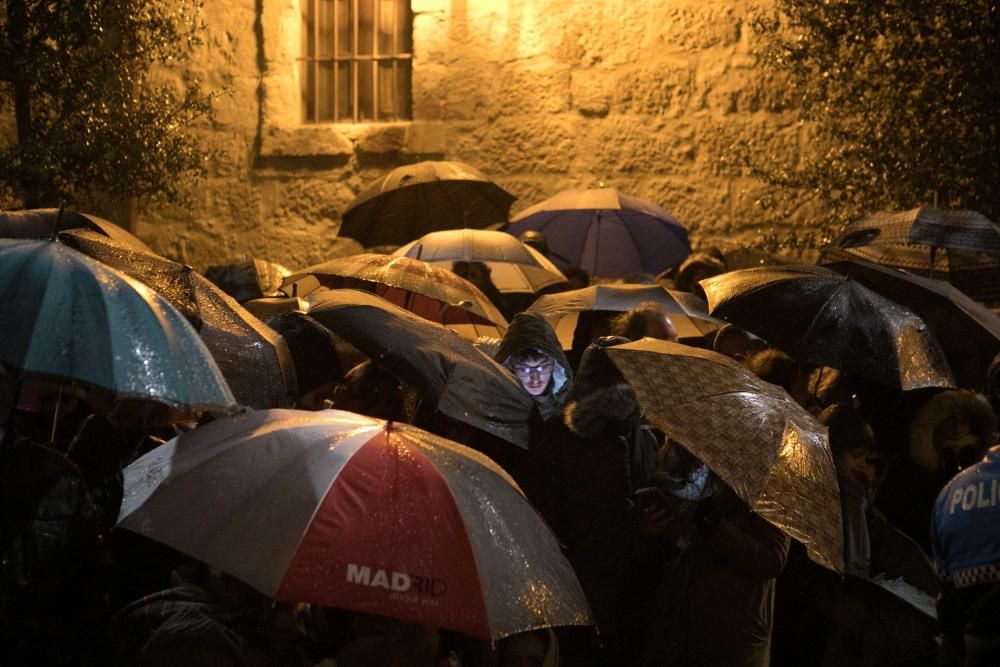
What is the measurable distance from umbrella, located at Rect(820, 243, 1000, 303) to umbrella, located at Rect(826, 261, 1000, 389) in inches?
54.0

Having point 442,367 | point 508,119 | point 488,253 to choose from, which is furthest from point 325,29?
point 442,367

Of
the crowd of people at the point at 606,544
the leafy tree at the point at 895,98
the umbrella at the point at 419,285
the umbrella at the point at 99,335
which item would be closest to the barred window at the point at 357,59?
the leafy tree at the point at 895,98

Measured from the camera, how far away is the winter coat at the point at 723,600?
4.82 m

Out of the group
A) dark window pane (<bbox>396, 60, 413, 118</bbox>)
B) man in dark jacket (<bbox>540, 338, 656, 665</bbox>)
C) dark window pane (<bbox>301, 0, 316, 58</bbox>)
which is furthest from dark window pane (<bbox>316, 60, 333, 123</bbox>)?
man in dark jacket (<bbox>540, 338, 656, 665</bbox>)

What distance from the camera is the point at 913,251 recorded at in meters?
8.86

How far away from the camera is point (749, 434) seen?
14.4 ft

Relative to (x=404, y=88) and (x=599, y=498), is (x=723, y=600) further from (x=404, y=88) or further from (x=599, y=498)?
(x=404, y=88)

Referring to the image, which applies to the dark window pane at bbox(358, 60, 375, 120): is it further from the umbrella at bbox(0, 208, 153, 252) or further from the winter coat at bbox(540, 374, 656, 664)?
the winter coat at bbox(540, 374, 656, 664)

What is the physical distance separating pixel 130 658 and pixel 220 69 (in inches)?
354

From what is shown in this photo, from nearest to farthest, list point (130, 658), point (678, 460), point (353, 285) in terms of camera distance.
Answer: point (130, 658) → point (678, 460) → point (353, 285)

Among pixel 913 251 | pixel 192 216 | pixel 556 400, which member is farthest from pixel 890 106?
pixel 192 216

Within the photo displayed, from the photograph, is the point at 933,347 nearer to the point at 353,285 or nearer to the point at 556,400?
the point at 556,400

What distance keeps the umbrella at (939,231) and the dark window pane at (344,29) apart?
19.5ft

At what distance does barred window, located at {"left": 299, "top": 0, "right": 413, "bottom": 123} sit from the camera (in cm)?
1225
